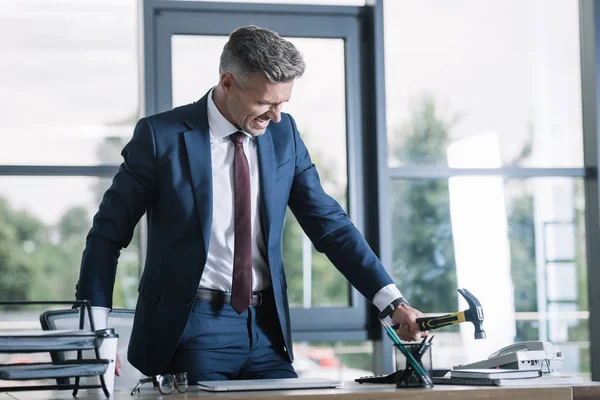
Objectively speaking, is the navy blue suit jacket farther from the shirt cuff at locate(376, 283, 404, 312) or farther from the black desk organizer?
the black desk organizer

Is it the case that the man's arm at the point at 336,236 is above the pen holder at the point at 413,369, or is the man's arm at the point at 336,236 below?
above

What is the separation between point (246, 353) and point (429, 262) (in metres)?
1.96

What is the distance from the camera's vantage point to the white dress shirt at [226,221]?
2.17 meters

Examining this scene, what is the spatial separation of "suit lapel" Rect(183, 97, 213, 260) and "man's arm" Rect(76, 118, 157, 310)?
97 mm

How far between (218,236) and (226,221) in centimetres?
4

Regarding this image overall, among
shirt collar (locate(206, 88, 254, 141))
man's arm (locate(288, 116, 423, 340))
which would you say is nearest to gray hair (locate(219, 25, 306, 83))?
shirt collar (locate(206, 88, 254, 141))

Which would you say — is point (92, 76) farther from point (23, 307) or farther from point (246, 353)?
point (246, 353)

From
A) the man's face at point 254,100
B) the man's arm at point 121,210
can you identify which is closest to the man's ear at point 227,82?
the man's face at point 254,100

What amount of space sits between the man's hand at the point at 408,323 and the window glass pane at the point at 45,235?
187 cm

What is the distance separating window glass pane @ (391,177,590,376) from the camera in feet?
12.9

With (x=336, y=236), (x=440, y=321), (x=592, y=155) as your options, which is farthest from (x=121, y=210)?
(x=592, y=155)

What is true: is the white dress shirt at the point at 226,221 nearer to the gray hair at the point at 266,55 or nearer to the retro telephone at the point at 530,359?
the gray hair at the point at 266,55

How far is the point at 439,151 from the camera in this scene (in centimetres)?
397

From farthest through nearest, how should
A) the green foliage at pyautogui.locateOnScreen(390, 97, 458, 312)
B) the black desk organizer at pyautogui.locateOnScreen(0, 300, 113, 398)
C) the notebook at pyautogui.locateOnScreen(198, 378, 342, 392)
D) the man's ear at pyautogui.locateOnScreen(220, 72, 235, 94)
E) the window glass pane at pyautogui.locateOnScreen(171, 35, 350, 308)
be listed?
the green foliage at pyautogui.locateOnScreen(390, 97, 458, 312), the window glass pane at pyautogui.locateOnScreen(171, 35, 350, 308), the man's ear at pyautogui.locateOnScreen(220, 72, 235, 94), the notebook at pyautogui.locateOnScreen(198, 378, 342, 392), the black desk organizer at pyautogui.locateOnScreen(0, 300, 113, 398)
